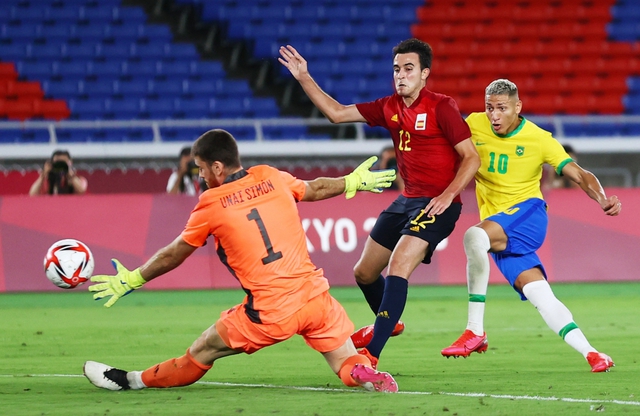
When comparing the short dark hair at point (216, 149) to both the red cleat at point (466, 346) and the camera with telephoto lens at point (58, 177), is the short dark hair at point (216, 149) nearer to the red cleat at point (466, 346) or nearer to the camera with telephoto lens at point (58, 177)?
the red cleat at point (466, 346)

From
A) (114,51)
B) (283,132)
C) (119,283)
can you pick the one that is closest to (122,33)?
(114,51)

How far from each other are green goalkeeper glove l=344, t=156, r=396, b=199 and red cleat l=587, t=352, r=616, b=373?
1.79 metres

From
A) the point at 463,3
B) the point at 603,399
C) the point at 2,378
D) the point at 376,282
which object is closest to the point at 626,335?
the point at 376,282

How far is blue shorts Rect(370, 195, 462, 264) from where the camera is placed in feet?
22.9

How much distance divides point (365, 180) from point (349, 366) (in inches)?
49.2

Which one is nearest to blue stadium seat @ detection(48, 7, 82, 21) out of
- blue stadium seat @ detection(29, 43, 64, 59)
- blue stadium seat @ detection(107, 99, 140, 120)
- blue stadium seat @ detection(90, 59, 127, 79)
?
blue stadium seat @ detection(29, 43, 64, 59)

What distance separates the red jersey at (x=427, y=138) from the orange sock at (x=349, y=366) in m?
1.59

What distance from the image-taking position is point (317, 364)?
24.5 ft

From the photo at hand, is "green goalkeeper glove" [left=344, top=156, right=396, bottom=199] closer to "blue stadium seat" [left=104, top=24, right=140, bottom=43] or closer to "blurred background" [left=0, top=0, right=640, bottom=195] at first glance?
"blurred background" [left=0, top=0, right=640, bottom=195]

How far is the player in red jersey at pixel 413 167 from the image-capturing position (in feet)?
22.3

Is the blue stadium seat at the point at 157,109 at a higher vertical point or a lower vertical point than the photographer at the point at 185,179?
higher

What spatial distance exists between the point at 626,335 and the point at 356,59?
12.5 m

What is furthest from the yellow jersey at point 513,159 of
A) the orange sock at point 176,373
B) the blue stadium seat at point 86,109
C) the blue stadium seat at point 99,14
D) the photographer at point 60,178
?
the blue stadium seat at point 99,14

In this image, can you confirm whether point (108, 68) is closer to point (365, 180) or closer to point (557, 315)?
point (365, 180)
